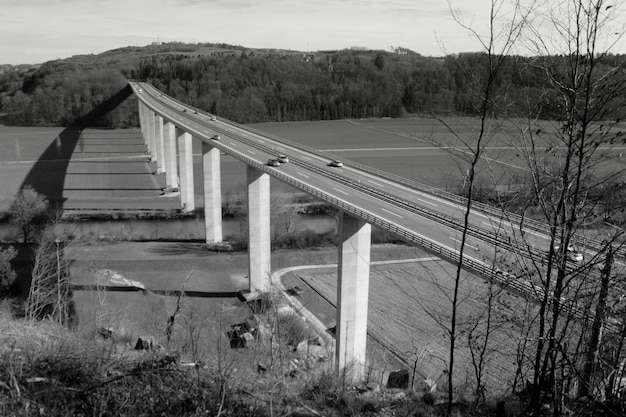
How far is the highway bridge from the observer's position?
17844 mm

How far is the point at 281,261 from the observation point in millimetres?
40812

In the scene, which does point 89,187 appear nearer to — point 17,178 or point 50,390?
point 17,178

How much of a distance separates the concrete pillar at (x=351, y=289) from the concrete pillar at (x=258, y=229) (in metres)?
11.5

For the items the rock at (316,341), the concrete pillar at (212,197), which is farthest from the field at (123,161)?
the rock at (316,341)

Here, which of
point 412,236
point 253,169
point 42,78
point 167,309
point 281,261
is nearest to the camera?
point 412,236

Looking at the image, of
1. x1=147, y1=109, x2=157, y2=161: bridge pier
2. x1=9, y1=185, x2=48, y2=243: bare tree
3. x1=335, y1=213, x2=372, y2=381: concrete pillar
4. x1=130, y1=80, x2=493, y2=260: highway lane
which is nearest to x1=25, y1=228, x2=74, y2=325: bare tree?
x1=9, y1=185, x2=48, y2=243: bare tree

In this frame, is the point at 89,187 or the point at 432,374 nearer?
the point at 432,374

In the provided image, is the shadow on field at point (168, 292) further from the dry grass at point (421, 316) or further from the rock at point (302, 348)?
the rock at point (302, 348)

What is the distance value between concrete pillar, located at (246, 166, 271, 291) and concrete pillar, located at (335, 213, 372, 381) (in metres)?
11.5

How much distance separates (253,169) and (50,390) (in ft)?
97.1

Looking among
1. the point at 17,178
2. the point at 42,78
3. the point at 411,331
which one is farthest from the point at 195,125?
the point at 42,78

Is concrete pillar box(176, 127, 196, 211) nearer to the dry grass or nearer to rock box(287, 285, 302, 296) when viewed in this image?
the dry grass

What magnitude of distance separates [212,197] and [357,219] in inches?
980

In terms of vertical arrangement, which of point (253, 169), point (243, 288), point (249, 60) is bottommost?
point (243, 288)
